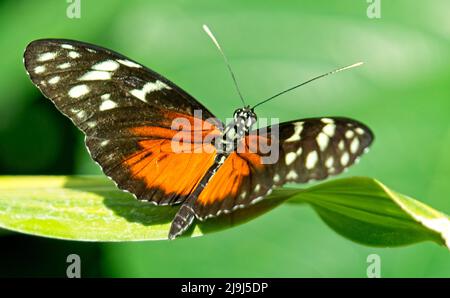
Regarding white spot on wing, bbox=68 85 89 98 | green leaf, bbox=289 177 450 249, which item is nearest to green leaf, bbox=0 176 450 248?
green leaf, bbox=289 177 450 249

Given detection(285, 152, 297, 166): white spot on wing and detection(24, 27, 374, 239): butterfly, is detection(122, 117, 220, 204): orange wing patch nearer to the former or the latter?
detection(24, 27, 374, 239): butterfly

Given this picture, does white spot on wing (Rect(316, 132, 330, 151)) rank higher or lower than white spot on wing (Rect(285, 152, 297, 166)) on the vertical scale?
higher

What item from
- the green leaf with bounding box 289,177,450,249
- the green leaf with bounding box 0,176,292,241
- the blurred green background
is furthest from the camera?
the blurred green background

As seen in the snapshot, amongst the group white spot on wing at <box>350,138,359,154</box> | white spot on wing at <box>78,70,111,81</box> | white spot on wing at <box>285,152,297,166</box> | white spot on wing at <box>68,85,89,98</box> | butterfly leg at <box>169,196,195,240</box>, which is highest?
white spot on wing at <box>78,70,111,81</box>

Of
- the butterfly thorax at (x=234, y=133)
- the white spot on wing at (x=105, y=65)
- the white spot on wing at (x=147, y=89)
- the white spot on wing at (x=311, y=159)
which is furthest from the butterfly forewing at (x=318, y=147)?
the white spot on wing at (x=105, y=65)

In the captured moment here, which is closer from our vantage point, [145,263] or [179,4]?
[145,263]

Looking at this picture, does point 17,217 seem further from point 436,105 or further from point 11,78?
point 436,105

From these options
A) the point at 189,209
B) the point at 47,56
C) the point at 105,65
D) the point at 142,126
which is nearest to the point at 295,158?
the point at 189,209

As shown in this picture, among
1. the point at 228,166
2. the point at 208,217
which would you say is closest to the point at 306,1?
the point at 228,166
